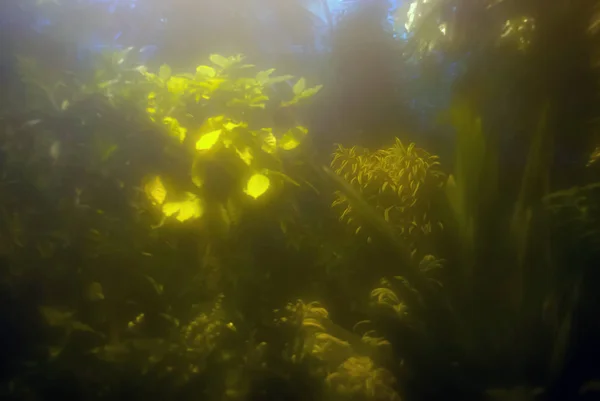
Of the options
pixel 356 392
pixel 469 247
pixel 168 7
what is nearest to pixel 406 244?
pixel 469 247

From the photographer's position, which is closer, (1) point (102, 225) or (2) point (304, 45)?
(1) point (102, 225)

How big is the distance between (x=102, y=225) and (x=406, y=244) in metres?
0.90

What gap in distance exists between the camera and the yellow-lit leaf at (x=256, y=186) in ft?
4.77

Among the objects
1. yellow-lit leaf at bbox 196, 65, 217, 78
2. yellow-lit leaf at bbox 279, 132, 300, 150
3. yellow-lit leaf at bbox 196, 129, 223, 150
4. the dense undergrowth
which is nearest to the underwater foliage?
the dense undergrowth

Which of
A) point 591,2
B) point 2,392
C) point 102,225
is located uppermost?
point 591,2

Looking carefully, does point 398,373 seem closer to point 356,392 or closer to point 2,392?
point 356,392

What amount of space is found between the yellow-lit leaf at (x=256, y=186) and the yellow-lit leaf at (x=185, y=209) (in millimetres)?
148

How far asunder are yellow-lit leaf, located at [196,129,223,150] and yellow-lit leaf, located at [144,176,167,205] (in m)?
0.16

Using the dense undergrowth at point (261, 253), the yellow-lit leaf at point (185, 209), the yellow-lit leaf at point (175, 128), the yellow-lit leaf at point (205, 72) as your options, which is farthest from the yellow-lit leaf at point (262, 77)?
the yellow-lit leaf at point (185, 209)

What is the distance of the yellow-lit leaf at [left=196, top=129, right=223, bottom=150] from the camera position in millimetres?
1451

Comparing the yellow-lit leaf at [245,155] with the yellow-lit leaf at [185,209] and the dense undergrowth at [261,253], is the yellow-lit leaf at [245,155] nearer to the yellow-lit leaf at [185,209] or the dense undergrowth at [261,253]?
the dense undergrowth at [261,253]

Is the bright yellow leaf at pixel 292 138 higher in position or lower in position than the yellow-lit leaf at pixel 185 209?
higher

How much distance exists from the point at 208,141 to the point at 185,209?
0.21 meters

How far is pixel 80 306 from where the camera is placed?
4.74 feet
